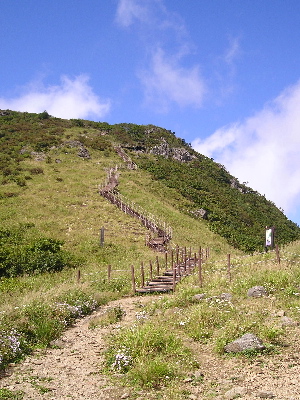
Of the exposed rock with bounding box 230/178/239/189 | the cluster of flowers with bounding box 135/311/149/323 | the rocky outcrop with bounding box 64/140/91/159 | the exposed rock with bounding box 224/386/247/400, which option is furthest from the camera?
the exposed rock with bounding box 230/178/239/189

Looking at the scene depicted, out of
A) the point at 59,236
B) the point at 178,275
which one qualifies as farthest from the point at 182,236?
the point at 178,275

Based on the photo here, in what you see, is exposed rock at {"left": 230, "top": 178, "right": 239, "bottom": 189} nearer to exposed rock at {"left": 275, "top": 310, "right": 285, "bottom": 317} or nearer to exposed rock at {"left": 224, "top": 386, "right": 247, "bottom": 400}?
exposed rock at {"left": 275, "top": 310, "right": 285, "bottom": 317}

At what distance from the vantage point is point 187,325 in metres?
10.4

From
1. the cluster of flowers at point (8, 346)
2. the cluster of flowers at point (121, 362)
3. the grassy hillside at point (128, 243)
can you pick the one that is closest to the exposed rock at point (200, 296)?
the grassy hillside at point (128, 243)

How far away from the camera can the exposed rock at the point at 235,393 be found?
20.6 feet

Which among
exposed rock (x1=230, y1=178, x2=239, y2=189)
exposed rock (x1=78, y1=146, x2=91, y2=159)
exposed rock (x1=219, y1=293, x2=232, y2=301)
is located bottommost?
exposed rock (x1=219, y1=293, x2=232, y2=301)

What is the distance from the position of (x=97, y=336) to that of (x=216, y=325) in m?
3.66

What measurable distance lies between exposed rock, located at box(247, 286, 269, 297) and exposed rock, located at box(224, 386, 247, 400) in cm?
599

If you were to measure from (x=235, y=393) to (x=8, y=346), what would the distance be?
5668 millimetres

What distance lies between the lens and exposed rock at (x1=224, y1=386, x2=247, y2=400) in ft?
20.6

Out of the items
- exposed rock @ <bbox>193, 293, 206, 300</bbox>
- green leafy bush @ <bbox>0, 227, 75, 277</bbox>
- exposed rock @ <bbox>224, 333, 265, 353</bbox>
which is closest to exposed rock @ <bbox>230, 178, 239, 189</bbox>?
green leafy bush @ <bbox>0, 227, 75, 277</bbox>

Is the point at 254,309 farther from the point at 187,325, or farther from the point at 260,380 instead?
the point at 260,380

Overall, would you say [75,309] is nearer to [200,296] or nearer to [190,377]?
[200,296]

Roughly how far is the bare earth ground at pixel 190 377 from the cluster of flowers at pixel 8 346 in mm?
328
